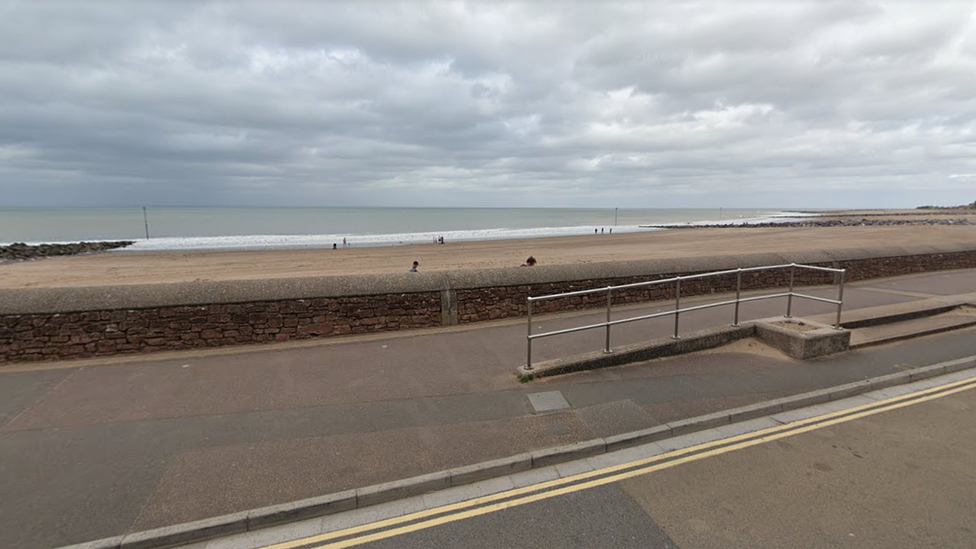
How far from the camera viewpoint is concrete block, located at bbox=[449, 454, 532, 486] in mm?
3668

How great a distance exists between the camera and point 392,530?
10.3 feet

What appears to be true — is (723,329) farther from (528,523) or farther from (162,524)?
(162,524)

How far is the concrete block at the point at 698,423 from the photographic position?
173 inches

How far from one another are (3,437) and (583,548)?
5547 mm

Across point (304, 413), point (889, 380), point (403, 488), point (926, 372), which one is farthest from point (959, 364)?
point (304, 413)

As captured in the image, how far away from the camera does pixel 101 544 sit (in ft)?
9.81

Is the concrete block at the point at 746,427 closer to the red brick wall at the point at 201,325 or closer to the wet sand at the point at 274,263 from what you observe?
the red brick wall at the point at 201,325

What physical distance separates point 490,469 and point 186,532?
2256 mm

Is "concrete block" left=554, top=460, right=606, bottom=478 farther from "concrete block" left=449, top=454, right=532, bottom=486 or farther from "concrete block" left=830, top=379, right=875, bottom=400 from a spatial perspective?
"concrete block" left=830, top=379, right=875, bottom=400

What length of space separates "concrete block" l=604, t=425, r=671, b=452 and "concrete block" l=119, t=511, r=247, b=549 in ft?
10.2

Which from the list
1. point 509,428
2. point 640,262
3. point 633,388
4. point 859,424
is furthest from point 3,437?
point 640,262

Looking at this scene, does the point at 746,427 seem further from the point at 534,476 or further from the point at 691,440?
the point at 534,476

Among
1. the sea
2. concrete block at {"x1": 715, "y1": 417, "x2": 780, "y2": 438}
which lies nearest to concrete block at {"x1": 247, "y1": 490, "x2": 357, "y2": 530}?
concrete block at {"x1": 715, "y1": 417, "x2": 780, "y2": 438}

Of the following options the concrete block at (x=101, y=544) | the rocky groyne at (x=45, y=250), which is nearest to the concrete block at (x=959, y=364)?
the concrete block at (x=101, y=544)
